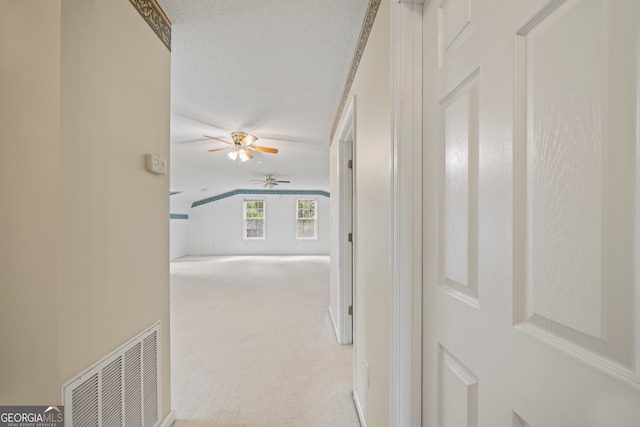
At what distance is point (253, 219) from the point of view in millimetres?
10156

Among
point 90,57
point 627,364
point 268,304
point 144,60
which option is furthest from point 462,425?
point 268,304

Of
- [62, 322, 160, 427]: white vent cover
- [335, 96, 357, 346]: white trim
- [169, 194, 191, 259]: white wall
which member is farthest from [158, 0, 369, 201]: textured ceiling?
[169, 194, 191, 259]: white wall

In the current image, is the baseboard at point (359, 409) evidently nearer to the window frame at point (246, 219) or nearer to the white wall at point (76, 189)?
the white wall at point (76, 189)

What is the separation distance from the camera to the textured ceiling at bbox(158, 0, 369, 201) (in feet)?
4.80

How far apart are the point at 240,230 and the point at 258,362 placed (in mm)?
8225

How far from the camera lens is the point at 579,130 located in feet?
1.35

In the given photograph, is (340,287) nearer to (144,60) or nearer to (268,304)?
(268,304)

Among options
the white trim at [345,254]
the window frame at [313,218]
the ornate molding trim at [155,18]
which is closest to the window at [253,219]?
the window frame at [313,218]

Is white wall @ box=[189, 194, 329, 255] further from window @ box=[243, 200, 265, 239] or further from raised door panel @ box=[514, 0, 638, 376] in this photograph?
raised door panel @ box=[514, 0, 638, 376]

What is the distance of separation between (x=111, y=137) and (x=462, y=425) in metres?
1.57

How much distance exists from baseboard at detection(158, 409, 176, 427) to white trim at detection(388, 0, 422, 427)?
130cm

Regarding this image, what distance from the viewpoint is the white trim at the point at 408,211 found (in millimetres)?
901

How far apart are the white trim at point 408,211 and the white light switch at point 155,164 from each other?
1202mm

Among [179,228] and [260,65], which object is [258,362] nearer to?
[260,65]
